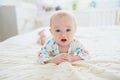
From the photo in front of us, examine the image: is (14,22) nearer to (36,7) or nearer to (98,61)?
(36,7)

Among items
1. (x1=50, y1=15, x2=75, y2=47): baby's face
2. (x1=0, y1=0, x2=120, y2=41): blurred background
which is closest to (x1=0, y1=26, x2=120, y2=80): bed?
(x1=50, y1=15, x2=75, y2=47): baby's face

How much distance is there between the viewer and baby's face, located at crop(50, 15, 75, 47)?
941mm

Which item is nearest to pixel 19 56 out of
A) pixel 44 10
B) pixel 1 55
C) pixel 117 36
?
pixel 1 55

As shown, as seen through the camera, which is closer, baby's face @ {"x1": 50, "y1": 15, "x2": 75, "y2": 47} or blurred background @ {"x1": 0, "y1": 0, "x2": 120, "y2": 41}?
baby's face @ {"x1": 50, "y1": 15, "x2": 75, "y2": 47}

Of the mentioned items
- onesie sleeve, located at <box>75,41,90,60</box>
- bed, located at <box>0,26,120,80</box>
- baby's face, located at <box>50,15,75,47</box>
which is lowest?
bed, located at <box>0,26,120,80</box>

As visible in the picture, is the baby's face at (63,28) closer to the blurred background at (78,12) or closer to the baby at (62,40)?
the baby at (62,40)

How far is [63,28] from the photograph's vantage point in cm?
95

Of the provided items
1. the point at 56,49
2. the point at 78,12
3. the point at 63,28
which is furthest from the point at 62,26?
the point at 78,12

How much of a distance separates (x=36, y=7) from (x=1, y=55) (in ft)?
8.06

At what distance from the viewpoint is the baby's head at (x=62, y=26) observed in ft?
3.09

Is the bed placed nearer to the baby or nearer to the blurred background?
the baby

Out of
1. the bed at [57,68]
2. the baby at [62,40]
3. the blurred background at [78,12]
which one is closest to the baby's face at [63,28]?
the baby at [62,40]

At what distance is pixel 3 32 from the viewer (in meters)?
2.38

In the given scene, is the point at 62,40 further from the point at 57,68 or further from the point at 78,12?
the point at 78,12
